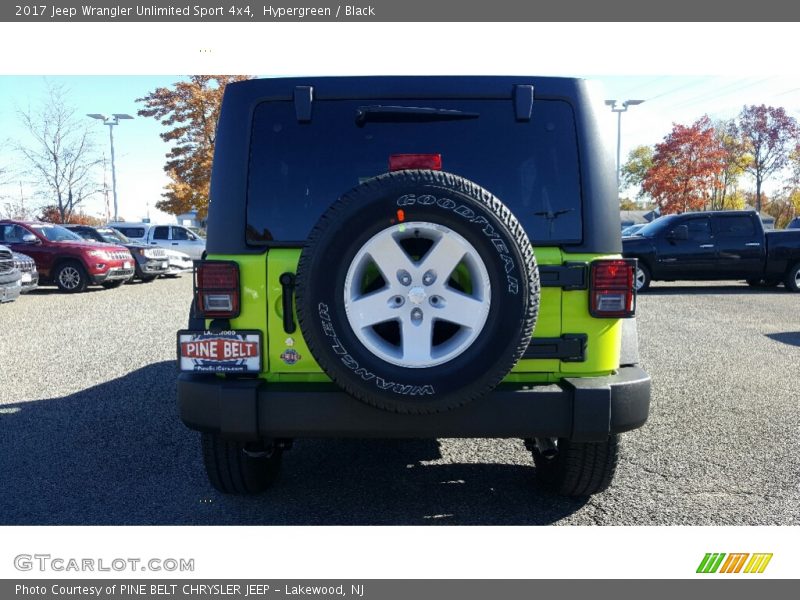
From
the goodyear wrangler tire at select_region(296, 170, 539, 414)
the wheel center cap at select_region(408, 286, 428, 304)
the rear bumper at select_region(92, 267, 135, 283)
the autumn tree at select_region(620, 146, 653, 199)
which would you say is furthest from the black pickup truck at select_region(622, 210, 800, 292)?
the autumn tree at select_region(620, 146, 653, 199)

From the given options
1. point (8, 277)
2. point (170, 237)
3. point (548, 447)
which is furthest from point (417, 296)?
point (170, 237)

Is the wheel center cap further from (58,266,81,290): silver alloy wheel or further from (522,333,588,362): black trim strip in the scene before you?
(58,266,81,290): silver alloy wheel

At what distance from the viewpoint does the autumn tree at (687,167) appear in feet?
109

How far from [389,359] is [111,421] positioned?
3101 millimetres

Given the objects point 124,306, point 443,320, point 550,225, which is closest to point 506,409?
point 443,320

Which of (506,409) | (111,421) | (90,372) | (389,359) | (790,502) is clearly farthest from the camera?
(90,372)

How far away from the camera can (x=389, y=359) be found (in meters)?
2.24

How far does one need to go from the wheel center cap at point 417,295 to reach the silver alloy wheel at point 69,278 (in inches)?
513

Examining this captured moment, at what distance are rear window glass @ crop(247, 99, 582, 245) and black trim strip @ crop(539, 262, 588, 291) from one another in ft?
0.58

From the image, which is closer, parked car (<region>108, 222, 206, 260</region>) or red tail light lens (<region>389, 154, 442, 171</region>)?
red tail light lens (<region>389, 154, 442, 171</region>)

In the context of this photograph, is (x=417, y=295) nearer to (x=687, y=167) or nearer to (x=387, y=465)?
(x=387, y=465)

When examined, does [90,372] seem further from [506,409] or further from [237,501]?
A: [506,409]

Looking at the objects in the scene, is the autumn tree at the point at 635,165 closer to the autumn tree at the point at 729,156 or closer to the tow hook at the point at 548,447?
the autumn tree at the point at 729,156

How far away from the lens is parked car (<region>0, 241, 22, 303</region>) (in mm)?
9672
